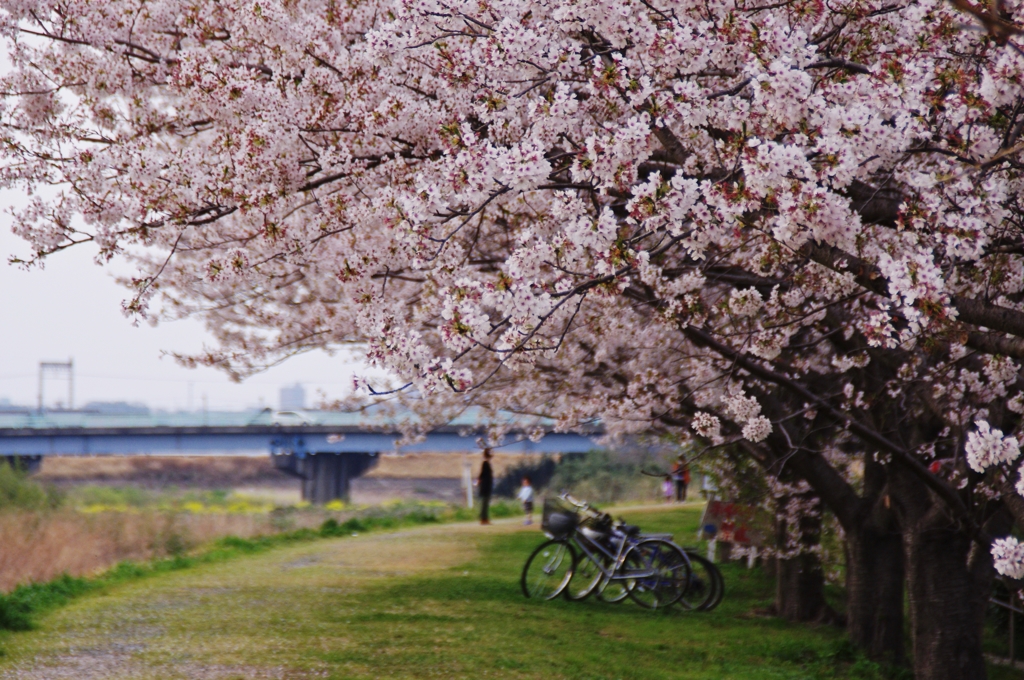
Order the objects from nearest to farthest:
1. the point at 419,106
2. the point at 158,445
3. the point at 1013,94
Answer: the point at 1013,94 → the point at 419,106 → the point at 158,445

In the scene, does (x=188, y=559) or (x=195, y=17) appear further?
(x=188, y=559)

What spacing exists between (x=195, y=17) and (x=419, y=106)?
88.7 inches

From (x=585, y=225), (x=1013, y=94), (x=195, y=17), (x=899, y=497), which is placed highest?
(x=195, y=17)

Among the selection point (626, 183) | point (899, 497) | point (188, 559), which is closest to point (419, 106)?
point (626, 183)

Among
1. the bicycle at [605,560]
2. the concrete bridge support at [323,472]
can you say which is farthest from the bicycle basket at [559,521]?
the concrete bridge support at [323,472]

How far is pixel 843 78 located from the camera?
16.8ft

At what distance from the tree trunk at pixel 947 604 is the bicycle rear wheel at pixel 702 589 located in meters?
3.72

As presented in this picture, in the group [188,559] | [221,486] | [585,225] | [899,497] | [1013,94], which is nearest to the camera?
[1013,94]

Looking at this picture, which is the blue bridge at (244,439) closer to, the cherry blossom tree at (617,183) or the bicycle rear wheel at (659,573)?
the bicycle rear wheel at (659,573)

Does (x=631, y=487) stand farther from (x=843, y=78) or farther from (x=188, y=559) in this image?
(x=843, y=78)

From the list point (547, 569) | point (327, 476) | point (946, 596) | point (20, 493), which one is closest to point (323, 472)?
point (327, 476)

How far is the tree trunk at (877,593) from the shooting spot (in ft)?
32.0

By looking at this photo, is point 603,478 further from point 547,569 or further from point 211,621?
point 211,621

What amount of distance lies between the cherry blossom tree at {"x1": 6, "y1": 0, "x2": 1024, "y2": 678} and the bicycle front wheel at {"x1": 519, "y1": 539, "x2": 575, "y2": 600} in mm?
2949
